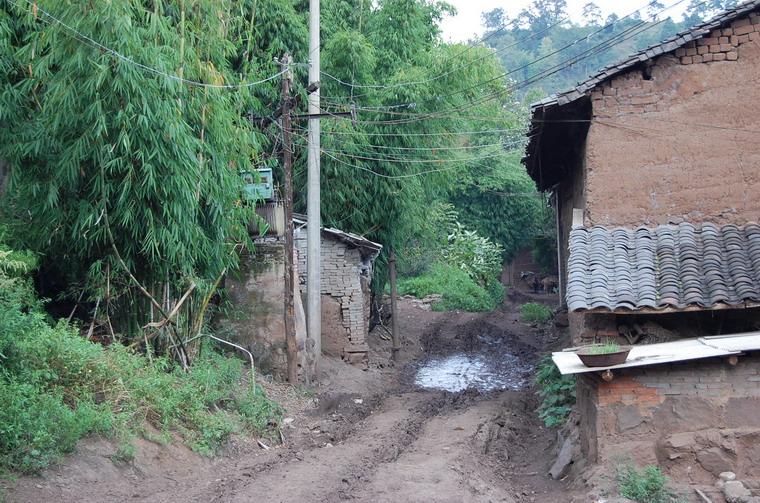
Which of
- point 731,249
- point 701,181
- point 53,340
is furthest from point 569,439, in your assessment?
point 53,340

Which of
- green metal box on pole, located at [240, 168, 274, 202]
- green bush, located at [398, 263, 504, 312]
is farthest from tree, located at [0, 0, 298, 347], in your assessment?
green bush, located at [398, 263, 504, 312]

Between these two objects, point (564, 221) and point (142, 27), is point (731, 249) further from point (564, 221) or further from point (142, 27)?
point (142, 27)

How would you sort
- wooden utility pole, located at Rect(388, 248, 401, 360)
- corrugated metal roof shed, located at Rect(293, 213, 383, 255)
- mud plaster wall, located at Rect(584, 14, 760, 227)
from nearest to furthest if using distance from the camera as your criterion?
mud plaster wall, located at Rect(584, 14, 760, 227) < corrugated metal roof shed, located at Rect(293, 213, 383, 255) < wooden utility pole, located at Rect(388, 248, 401, 360)

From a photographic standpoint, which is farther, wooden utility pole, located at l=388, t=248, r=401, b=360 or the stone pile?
wooden utility pole, located at l=388, t=248, r=401, b=360

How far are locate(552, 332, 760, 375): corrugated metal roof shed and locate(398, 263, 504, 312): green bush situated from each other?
20427mm

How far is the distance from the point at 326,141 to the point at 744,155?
1018 centimetres

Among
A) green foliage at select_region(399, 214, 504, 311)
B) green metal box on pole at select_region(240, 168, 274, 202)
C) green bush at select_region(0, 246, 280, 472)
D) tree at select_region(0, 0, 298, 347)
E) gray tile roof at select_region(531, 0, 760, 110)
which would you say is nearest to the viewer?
green bush at select_region(0, 246, 280, 472)

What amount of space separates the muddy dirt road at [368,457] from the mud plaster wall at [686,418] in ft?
3.25

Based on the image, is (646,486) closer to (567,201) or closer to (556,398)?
(556,398)

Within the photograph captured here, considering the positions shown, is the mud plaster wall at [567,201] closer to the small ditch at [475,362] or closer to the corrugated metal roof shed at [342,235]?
the small ditch at [475,362]

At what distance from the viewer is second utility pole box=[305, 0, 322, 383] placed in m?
15.1

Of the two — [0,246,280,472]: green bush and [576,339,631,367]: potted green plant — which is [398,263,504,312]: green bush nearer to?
[0,246,280,472]: green bush

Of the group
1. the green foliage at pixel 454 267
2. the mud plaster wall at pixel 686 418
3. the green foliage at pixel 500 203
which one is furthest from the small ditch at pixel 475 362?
the green foliage at pixel 500 203

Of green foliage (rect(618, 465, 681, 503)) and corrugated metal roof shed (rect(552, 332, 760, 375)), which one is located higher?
corrugated metal roof shed (rect(552, 332, 760, 375))
